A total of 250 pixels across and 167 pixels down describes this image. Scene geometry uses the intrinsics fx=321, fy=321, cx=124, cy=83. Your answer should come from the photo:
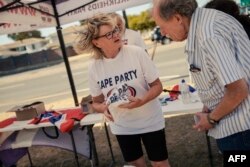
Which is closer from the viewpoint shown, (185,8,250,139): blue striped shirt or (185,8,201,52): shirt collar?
(185,8,250,139): blue striped shirt

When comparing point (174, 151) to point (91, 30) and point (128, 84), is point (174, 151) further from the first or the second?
point (91, 30)

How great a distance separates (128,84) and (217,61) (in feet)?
3.42

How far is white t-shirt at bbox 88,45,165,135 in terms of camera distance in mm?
2340

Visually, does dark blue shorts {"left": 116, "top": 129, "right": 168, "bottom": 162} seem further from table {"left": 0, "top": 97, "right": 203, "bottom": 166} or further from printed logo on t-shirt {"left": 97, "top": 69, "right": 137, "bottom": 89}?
table {"left": 0, "top": 97, "right": 203, "bottom": 166}

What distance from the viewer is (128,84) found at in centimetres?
235

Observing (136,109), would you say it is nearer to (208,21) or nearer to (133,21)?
(208,21)

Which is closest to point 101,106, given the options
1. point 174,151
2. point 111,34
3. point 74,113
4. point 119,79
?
point 119,79

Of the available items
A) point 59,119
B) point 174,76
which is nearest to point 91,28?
point 59,119

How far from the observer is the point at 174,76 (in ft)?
31.3

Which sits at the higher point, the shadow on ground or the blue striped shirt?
the blue striped shirt

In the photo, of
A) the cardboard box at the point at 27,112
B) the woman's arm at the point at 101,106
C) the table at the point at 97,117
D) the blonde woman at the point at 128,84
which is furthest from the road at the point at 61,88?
the blonde woman at the point at 128,84

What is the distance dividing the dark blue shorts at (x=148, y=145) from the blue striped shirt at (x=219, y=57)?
2.68 feet

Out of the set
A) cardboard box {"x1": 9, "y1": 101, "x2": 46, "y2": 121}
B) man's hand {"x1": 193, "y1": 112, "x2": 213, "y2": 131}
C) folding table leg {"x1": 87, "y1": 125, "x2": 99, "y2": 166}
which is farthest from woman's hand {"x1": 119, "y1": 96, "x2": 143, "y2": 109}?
cardboard box {"x1": 9, "y1": 101, "x2": 46, "y2": 121}

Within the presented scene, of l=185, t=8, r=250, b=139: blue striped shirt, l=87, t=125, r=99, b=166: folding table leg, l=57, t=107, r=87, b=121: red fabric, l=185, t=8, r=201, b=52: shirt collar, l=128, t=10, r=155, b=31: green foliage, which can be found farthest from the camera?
l=128, t=10, r=155, b=31: green foliage
